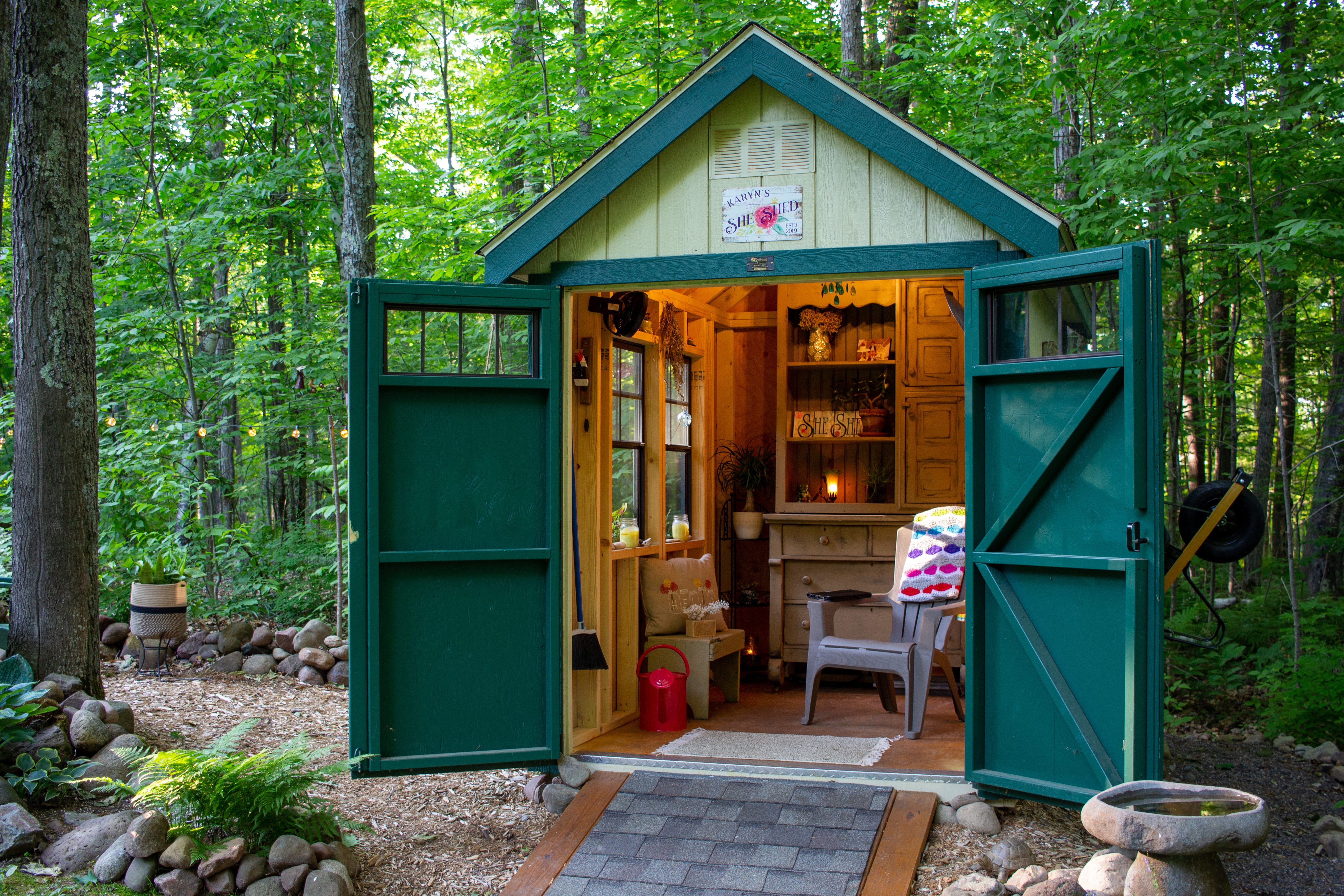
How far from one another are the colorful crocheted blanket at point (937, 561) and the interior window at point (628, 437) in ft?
5.02

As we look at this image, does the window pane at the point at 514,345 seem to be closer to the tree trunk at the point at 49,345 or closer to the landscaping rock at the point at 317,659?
the tree trunk at the point at 49,345

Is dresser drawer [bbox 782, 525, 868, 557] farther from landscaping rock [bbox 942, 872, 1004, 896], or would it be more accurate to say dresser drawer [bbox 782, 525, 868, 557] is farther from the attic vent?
landscaping rock [bbox 942, 872, 1004, 896]

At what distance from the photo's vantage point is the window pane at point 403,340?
5930mm

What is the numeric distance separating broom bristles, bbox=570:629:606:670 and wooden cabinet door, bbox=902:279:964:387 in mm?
3043

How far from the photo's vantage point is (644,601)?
5.42 metres

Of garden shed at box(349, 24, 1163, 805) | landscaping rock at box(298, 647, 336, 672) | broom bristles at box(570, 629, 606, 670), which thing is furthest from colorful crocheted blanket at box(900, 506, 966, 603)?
landscaping rock at box(298, 647, 336, 672)

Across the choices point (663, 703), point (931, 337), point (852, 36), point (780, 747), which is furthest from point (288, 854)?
point (852, 36)

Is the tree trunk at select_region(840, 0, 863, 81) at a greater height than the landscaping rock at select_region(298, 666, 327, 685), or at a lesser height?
greater

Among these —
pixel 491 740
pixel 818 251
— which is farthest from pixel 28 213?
pixel 818 251

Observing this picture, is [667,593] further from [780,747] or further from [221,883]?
[221,883]

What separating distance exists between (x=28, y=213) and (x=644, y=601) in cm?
383

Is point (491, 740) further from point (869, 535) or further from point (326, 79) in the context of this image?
point (326, 79)

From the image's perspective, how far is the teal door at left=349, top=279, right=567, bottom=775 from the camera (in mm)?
4199

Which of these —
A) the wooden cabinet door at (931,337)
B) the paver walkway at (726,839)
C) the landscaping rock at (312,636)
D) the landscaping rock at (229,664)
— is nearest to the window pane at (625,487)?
the paver walkway at (726,839)
